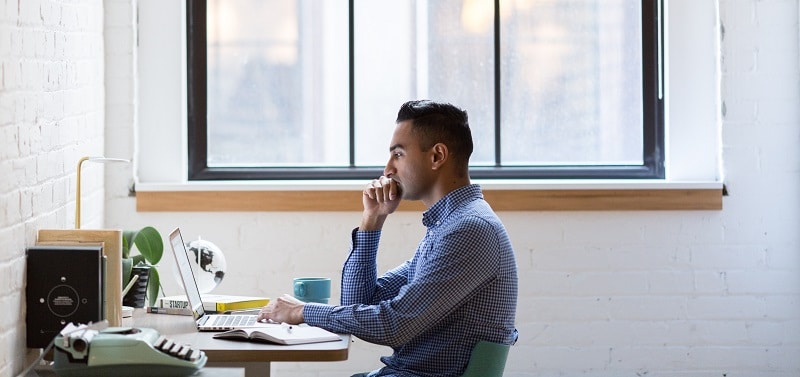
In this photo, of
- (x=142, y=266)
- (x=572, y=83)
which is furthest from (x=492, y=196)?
(x=142, y=266)

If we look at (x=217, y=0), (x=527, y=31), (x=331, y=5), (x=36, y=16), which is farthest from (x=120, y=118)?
(x=527, y=31)

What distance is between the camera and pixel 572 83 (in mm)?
4238

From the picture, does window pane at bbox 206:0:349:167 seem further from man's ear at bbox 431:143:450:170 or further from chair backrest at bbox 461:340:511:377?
chair backrest at bbox 461:340:511:377

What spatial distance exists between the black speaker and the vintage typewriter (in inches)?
17.7

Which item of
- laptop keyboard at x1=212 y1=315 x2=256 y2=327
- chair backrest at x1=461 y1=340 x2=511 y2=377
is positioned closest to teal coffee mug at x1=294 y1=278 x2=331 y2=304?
laptop keyboard at x1=212 y1=315 x2=256 y2=327

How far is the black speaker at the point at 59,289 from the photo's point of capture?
2688 millimetres

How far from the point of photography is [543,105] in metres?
4.23

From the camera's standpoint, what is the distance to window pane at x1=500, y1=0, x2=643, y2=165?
4.21m

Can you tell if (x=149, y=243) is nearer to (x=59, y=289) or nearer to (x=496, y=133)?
(x=59, y=289)

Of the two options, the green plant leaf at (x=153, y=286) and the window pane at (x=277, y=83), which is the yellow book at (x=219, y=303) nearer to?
the green plant leaf at (x=153, y=286)

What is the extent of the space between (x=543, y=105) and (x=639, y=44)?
0.42m

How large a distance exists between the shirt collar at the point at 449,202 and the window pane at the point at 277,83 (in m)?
1.30

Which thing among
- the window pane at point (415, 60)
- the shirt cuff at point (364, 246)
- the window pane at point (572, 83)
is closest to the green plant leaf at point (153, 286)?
the shirt cuff at point (364, 246)

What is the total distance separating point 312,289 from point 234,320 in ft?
1.01
